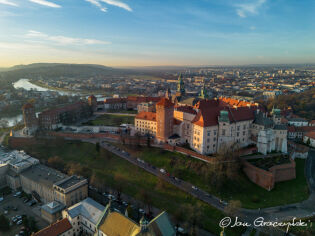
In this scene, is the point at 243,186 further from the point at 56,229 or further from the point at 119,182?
the point at 56,229

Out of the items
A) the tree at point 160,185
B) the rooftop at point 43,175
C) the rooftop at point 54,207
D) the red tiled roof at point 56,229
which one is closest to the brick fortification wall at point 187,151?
the tree at point 160,185

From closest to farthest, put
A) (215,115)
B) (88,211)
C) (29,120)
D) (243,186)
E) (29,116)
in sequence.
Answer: (88,211), (243,186), (215,115), (29,116), (29,120)

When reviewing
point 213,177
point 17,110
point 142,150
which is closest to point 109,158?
point 142,150

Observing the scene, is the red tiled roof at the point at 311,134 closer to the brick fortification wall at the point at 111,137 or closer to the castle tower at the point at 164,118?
the castle tower at the point at 164,118

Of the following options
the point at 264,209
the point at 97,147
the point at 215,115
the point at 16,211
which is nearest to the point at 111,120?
the point at 97,147

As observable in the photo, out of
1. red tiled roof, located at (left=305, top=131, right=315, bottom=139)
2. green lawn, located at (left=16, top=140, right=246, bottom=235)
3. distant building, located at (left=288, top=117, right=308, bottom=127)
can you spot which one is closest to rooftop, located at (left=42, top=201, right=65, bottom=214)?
green lawn, located at (left=16, top=140, right=246, bottom=235)

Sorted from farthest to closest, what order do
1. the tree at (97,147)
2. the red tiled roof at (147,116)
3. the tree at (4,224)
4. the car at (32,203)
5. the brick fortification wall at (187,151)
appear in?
the red tiled roof at (147,116) < the tree at (97,147) < the brick fortification wall at (187,151) < the car at (32,203) < the tree at (4,224)

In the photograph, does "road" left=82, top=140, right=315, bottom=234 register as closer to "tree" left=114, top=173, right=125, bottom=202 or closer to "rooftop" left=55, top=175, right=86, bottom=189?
"tree" left=114, top=173, right=125, bottom=202
